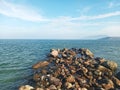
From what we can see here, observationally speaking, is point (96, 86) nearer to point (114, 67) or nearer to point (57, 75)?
point (57, 75)

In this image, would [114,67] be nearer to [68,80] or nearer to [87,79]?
[87,79]

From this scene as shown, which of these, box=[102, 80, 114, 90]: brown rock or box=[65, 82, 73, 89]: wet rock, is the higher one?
box=[65, 82, 73, 89]: wet rock

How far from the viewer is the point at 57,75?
2914cm

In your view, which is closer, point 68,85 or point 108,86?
point 68,85

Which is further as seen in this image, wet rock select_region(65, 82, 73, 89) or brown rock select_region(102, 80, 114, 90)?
brown rock select_region(102, 80, 114, 90)

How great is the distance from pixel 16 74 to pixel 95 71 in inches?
536

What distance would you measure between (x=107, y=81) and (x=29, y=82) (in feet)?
36.3

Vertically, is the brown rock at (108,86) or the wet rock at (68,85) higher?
the wet rock at (68,85)

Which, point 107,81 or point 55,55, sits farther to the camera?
point 55,55

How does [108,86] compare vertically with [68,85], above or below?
below

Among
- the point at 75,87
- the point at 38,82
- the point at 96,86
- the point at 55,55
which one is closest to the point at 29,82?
the point at 38,82

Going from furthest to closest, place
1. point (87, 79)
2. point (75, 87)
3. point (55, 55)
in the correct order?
point (55, 55), point (87, 79), point (75, 87)

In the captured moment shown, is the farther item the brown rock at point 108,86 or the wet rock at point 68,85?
the brown rock at point 108,86

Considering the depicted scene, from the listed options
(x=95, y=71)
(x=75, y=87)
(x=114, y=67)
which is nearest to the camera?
(x=75, y=87)
